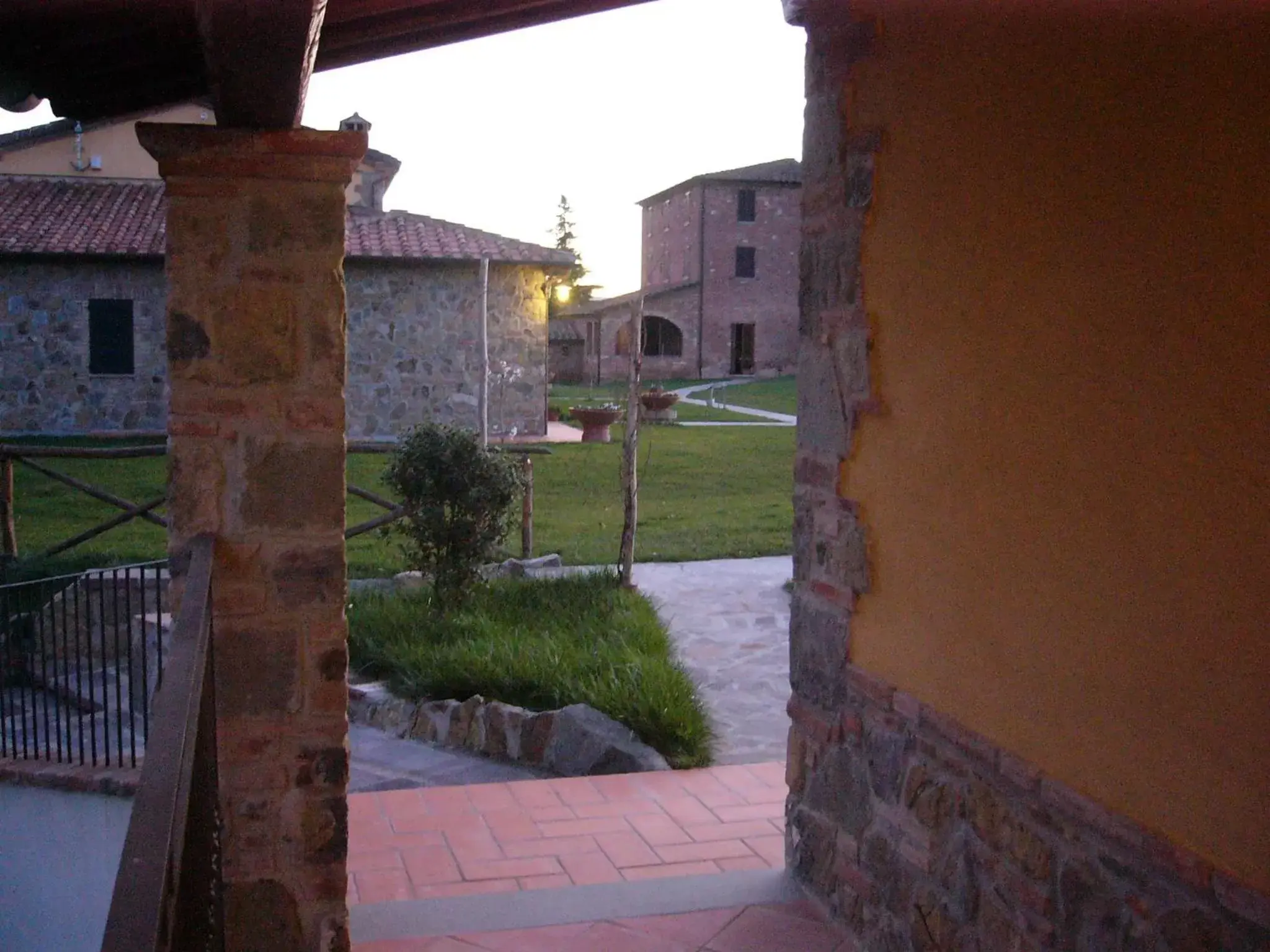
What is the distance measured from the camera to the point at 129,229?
1797 cm

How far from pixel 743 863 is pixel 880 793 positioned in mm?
910

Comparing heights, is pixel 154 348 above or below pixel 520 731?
above

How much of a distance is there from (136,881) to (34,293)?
18.6 m

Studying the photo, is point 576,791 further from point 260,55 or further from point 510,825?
point 260,55

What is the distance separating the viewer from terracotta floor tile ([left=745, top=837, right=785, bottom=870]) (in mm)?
3932

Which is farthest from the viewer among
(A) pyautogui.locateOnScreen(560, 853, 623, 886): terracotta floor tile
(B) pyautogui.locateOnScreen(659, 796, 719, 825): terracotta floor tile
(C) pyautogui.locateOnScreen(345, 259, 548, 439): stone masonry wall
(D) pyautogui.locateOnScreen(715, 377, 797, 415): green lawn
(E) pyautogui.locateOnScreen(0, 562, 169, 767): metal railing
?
(D) pyautogui.locateOnScreen(715, 377, 797, 415): green lawn

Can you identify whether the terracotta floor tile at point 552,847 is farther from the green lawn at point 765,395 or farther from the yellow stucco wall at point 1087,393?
the green lawn at point 765,395

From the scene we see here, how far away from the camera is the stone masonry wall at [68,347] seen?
17.5 meters

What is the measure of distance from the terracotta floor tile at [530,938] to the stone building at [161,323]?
48.1 ft

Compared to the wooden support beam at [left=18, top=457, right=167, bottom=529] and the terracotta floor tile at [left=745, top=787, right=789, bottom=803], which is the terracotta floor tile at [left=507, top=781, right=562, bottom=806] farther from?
the wooden support beam at [left=18, top=457, right=167, bottom=529]

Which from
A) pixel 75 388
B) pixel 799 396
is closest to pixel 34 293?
pixel 75 388

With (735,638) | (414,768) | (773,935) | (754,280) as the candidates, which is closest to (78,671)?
(414,768)

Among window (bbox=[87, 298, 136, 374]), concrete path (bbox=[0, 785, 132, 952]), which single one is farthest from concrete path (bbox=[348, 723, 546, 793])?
window (bbox=[87, 298, 136, 374])

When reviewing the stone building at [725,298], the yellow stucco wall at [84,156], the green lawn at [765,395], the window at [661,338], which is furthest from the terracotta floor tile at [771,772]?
the window at [661,338]
